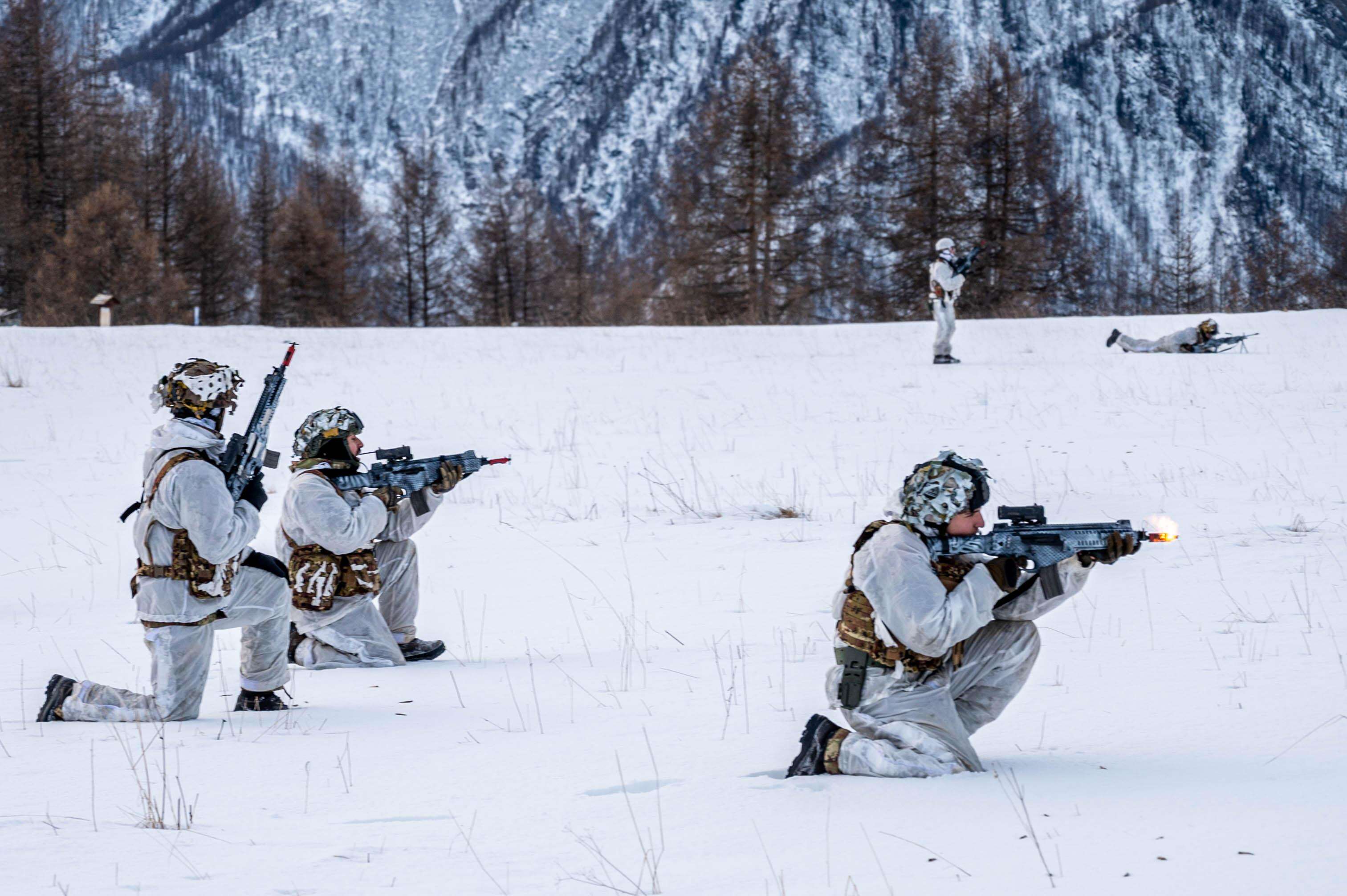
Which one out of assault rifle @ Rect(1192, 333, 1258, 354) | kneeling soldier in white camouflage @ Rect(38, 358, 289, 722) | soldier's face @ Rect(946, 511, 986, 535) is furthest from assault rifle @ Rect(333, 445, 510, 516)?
assault rifle @ Rect(1192, 333, 1258, 354)

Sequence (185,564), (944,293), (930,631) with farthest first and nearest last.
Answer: (944,293) → (185,564) → (930,631)

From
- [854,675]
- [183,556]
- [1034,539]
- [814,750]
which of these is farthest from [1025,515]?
[183,556]

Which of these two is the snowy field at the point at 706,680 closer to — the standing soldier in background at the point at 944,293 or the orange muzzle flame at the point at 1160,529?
the orange muzzle flame at the point at 1160,529

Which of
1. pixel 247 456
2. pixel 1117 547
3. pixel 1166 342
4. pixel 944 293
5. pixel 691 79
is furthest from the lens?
pixel 691 79

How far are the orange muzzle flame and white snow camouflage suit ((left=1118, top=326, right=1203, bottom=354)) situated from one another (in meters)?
17.4

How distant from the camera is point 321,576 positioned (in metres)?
6.77

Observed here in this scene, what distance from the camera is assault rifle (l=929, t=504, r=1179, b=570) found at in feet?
14.0

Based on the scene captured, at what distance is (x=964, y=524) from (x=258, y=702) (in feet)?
11.2

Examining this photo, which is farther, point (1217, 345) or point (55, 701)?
point (1217, 345)

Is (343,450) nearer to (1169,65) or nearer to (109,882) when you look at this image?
(109,882)

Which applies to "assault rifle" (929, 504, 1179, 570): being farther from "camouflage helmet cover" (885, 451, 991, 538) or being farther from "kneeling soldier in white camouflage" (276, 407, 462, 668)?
"kneeling soldier in white camouflage" (276, 407, 462, 668)

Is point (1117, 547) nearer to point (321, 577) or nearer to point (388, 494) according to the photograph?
point (388, 494)

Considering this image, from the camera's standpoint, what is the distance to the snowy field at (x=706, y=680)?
11.9 feet

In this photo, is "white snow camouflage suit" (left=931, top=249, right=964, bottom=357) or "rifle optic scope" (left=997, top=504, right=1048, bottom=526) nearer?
"rifle optic scope" (left=997, top=504, right=1048, bottom=526)
